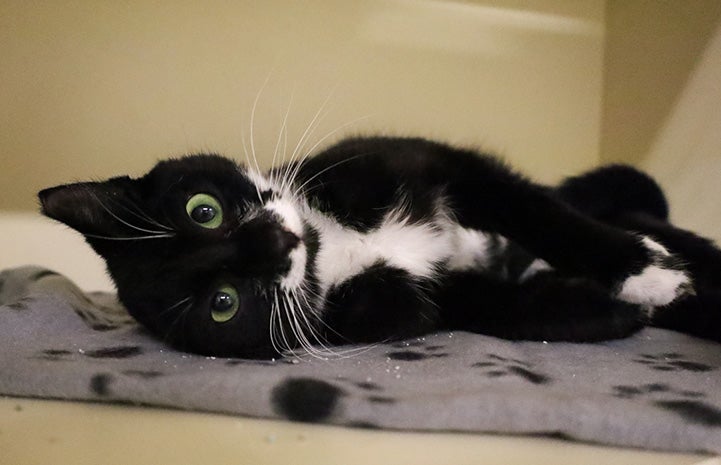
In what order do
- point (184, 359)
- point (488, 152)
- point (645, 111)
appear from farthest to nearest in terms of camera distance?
point (645, 111), point (488, 152), point (184, 359)

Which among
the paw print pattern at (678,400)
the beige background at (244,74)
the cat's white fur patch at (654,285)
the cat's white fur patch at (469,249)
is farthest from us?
the beige background at (244,74)

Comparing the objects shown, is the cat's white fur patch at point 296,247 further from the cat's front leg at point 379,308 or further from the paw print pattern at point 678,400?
the paw print pattern at point 678,400

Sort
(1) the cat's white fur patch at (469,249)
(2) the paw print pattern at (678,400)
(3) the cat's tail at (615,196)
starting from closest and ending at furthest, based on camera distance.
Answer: (2) the paw print pattern at (678,400) → (1) the cat's white fur patch at (469,249) → (3) the cat's tail at (615,196)

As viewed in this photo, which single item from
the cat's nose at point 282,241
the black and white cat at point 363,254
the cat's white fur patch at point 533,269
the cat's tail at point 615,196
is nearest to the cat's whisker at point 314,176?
the black and white cat at point 363,254

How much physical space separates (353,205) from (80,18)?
832 millimetres

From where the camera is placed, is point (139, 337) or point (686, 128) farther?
point (686, 128)

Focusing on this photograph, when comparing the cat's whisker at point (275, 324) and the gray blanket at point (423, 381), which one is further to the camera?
the cat's whisker at point (275, 324)

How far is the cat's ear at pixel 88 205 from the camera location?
0.87 metres

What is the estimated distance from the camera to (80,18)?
4.51 feet

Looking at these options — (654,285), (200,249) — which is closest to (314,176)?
(200,249)

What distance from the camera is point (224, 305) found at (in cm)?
84

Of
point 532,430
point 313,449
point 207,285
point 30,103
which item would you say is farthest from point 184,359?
point 30,103

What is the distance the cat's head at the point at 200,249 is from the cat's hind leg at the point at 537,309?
0.79 feet

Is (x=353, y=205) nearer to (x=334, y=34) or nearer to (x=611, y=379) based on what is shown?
(x=611, y=379)
